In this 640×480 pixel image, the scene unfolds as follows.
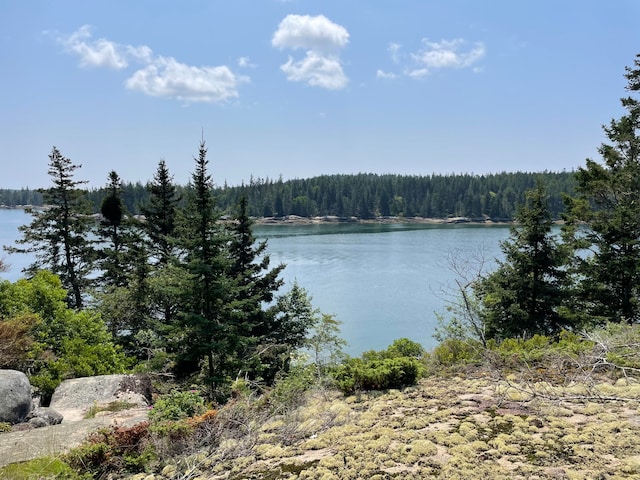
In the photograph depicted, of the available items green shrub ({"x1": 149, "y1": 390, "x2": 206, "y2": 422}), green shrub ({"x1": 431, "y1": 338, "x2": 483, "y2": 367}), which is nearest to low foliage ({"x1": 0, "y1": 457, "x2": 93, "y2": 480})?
green shrub ({"x1": 149, "y1": 390, "x2": 206, "y2": 422})

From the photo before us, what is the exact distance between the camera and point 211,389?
12.0 metres

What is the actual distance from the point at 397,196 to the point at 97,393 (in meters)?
131

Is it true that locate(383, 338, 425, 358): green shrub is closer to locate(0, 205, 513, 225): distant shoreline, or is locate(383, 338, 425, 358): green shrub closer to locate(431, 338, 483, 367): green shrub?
locate(431, 338, 483, 367): green shrub

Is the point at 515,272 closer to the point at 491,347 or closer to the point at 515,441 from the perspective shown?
the point at 491,347

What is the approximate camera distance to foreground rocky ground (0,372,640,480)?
4027mm

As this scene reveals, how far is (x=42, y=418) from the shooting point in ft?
27.3

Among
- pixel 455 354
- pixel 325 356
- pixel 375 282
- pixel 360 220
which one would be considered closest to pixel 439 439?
pixel 455 354

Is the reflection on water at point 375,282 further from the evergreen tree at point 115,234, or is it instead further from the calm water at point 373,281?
the evergreen tree at point 115,234

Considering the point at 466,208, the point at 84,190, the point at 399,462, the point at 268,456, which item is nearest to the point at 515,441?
the point at 399,462

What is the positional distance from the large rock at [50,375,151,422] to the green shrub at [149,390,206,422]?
3.23 metres

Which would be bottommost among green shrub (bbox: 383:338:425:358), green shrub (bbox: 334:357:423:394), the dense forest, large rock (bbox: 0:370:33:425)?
large rock (bbox: 0:370:33:425)

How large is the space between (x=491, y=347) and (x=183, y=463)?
642 centimetres

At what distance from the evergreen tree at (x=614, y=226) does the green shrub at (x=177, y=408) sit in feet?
46.2

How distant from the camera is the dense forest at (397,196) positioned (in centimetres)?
11900
